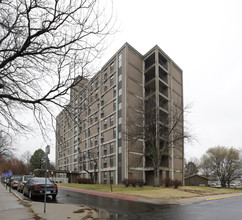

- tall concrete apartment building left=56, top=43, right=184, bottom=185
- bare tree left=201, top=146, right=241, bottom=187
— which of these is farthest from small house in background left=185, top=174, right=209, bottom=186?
bare tree left=201, top=146, right=241, bottom=187

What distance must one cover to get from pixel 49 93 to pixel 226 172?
61.7 metres

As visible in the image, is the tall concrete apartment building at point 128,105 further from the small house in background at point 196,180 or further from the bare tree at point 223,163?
the bare tree at point 223,163

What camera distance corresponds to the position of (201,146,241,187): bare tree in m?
58.3

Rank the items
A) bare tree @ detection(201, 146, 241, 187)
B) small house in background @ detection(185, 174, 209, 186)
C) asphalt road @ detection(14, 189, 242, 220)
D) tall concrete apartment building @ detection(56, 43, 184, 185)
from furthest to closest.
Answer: bare tree @ detection(201, 146, 241, 187), small house in background @ detection(185, 174, 209, 186), tall concrete apartment building @ detection(56, 43, 184, 185), asphalt road @ detection(14, 189, 242, 220)

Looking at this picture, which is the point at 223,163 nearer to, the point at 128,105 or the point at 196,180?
the point at 196,180

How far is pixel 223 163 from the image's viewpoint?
60.0 meters

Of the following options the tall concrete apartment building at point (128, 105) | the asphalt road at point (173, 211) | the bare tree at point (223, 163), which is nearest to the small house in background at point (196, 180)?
A: the tall concrete apartment building at point (128, 105)

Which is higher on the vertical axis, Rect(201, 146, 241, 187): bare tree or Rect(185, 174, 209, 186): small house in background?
Rect(201, 146, 241, 187): bare tree

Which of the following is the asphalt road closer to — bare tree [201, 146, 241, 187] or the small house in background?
the small house in background

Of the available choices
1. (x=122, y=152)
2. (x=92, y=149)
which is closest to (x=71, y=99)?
(x=122, y=152)

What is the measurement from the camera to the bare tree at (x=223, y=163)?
58266 millimetres

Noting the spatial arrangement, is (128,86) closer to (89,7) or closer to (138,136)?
(138,136)

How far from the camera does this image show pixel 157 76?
135 ft

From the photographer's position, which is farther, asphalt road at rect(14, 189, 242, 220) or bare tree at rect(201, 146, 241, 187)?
bare tree at rect(201, 146, 241, 187)
